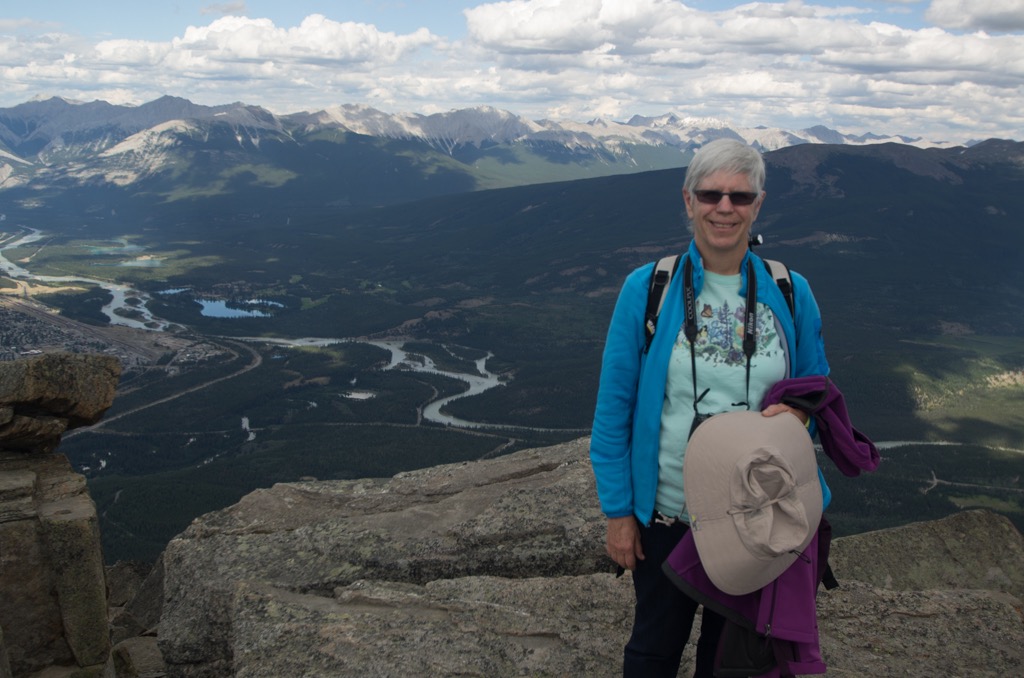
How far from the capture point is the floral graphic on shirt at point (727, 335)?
26.4ft

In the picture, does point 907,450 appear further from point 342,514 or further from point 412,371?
point 342,514

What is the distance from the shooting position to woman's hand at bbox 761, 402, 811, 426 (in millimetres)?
7742

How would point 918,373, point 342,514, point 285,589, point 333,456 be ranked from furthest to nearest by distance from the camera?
point 918,373 → point 333,456 → point 342,514 → point 285,589

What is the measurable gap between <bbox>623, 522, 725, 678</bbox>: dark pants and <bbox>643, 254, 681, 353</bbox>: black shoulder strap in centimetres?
182

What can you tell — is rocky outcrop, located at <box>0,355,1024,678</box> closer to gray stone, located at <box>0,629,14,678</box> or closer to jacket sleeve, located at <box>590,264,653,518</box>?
gray stone, located at <box>0,629,14,678</box>

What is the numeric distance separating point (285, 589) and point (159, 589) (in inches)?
289

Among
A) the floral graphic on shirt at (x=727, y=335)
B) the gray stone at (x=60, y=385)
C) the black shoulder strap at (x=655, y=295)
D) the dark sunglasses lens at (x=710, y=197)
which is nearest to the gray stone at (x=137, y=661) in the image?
the gray stone at (x=60, y=385)

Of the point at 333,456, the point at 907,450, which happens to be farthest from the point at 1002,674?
the point at 907,450

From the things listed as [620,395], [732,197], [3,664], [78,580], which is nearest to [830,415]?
[620,395]

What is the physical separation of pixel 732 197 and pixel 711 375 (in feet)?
5.45

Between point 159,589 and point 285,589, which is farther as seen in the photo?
point 159,589

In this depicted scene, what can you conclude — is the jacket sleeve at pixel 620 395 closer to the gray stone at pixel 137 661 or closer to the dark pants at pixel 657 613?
the dark pants at pixel 657 613

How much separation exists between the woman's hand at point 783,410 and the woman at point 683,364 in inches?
0.7

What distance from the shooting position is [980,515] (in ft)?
50.2
